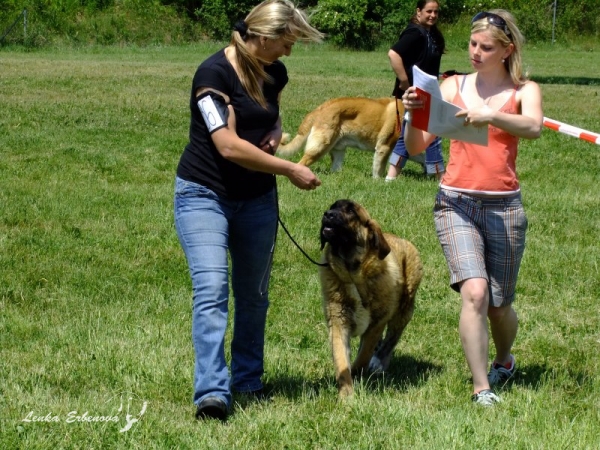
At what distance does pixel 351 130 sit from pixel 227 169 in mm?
7422

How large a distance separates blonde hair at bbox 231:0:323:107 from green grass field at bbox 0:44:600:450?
1672mm

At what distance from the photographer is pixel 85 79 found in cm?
2225

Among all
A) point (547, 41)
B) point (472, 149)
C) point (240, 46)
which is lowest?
point (547, 41)

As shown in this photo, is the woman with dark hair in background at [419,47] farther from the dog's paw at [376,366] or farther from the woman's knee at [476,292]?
the woman's knee at [476,292]

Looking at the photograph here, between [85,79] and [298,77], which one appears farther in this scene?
[298,77]

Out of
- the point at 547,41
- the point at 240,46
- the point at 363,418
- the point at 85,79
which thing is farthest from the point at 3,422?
the point at 547,41

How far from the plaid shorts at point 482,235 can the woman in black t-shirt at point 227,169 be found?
804 mm

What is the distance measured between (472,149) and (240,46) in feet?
4.29

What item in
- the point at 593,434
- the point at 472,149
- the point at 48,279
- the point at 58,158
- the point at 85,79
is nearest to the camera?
the point at 593,434

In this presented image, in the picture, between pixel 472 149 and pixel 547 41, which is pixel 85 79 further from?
pixel 547 41

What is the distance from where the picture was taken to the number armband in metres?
4.30

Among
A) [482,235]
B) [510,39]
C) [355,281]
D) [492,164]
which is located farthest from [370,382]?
[510,39]

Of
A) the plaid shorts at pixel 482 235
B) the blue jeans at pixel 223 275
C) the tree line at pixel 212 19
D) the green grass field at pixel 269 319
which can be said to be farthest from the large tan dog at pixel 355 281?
the tree line at pixel 212 19

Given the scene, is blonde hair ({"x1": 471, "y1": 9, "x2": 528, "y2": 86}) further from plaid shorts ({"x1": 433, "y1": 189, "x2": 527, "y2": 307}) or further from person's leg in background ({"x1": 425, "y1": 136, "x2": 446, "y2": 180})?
person's leg in background ({"x1": 425, "y1": 136, "x2": 446, "y2": 180})
